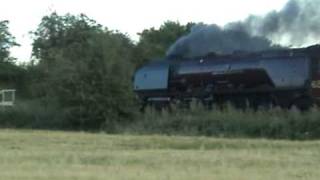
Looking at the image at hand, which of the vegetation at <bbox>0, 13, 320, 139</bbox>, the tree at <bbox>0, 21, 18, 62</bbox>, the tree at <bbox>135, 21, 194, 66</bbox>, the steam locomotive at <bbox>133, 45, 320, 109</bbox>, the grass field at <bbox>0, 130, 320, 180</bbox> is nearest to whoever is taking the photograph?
the grass field at <bbox>0, 130, 320, 180</bbox>

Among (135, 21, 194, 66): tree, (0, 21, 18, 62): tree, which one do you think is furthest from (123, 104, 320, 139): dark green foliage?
(135, 21, 194, 66): tree

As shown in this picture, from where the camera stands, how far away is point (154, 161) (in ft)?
56.9

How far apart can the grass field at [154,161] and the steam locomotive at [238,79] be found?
50.7 feet

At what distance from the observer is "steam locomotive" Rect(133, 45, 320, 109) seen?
39781 millimetres

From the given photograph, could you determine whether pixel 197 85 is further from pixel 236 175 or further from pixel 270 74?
pixel 236 175

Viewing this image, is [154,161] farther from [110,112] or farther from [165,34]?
[165,34]

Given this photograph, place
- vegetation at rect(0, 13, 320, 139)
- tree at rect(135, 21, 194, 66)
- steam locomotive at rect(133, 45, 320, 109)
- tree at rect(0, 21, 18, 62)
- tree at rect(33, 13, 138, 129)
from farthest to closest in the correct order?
tree at rect(135, 21, 194, 66) → tree at rect(0, 21, 18, 62) → steam locomotive at rect(133, 45, 320, 109) → tree at rect(33, 13, 138, 129) → vegetation at rect(0, 13, 320, 139)

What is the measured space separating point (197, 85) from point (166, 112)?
7239 mm

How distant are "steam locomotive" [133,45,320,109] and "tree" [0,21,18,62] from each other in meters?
32.6

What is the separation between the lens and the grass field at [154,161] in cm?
1418

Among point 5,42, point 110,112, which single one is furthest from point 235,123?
point 5,42

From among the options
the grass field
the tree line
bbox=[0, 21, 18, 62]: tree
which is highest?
bbox=[0, 21, 18, 62]: tree

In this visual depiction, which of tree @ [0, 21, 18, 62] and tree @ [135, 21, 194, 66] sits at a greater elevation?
tree @ [135, 21, 194, 66]

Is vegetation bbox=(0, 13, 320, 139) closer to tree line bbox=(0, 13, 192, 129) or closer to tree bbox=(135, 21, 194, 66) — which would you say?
tree line bbox=(0, 13, 192, 129)
